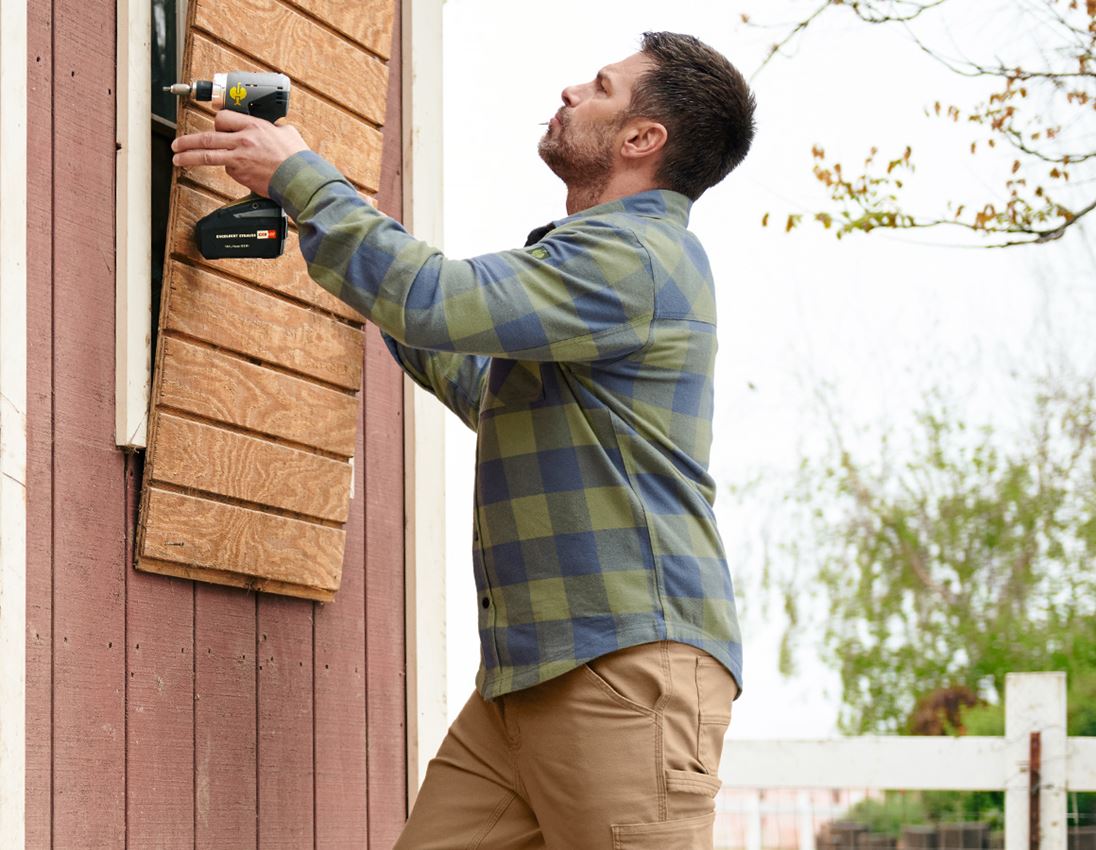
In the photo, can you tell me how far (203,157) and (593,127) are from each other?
0.64 meters

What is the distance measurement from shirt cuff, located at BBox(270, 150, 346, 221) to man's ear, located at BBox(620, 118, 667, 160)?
525 millimetres

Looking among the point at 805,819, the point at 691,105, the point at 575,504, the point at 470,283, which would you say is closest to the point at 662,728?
the point at 575,504

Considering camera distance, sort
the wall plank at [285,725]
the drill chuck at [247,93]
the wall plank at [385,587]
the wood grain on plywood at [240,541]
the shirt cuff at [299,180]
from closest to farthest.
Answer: the shirt cuff at [299,180]
the drill chuck at [247,93]
the wood grain on plywood at [240,541]
the wall plank at [285,725]
the wall plank at [385,587]

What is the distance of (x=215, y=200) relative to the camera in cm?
264

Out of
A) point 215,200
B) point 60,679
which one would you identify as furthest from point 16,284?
point 60,679

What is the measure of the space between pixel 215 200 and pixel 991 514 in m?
8.50

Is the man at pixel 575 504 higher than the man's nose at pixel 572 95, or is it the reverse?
the man's nose at pixel 572 95

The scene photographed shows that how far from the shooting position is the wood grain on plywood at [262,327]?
2.59 metres

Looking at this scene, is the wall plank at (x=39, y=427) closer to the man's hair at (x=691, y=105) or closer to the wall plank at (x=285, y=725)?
the wall plank at (x=285, y=725)

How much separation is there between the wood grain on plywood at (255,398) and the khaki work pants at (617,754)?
819 millimetres

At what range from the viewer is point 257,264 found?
2.75 meters

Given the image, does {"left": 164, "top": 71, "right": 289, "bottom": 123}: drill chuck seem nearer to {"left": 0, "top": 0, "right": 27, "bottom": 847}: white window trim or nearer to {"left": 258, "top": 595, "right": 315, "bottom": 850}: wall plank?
{"left": 0, "top": 0, "right": 27, "bottom": 847}: white window trim

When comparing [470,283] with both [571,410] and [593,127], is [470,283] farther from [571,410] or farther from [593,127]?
[593,127]

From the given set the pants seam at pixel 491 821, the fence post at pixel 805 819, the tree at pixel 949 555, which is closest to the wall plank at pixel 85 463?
the pants seam at pixel 491 821
